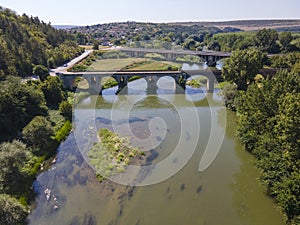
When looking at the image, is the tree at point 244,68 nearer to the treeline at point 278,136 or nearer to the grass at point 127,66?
the grass at point 127,66

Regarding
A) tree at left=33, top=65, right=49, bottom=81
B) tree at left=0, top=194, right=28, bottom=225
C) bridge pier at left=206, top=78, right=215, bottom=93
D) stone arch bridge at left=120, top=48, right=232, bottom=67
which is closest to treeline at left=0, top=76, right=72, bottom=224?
tree at left=0, top=194, right=28, bottom=225

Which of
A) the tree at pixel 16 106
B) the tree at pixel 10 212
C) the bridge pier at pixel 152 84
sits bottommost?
the bridge pier at pixel 152 84

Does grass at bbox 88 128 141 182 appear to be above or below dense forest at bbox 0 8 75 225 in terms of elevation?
below

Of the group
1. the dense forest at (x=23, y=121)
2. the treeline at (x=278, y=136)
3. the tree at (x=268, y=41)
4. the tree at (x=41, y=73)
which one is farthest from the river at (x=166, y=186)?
the tree at (x=268, y=41)

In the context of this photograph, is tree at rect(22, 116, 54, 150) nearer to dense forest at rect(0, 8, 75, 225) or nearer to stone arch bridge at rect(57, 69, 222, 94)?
dense forest at rect(0, 8, 75, 225)

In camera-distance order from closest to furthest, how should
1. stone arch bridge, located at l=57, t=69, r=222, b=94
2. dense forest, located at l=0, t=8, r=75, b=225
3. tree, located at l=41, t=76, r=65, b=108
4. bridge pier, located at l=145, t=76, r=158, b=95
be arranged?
dense forest, located at l=0, t=8, r=75, b=225 < tree, located at l=41, t=76, r=65, b=108 < stone arch bridge, located at l=57, t=69, r=222, b=94 < bridge pier, located at l=145, t=76, r=158, b=95

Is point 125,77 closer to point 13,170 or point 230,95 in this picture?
point 230,95

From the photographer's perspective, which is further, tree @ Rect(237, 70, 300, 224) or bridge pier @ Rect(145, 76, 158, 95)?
bridge pier @ Rect(145, 76, 158, 95)

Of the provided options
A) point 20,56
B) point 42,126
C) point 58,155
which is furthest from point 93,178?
point 20,56
